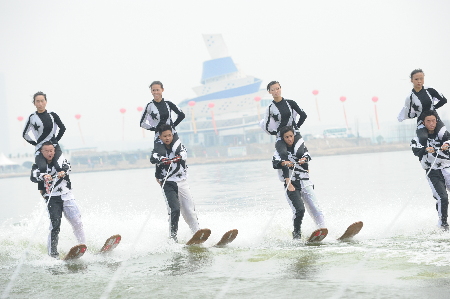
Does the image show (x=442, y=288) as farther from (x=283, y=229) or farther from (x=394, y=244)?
(x=283, y=229)

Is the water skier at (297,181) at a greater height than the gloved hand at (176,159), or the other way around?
the gloved hand at (176,159)

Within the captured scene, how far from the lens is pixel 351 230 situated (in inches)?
327

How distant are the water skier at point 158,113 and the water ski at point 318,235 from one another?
239 centimetres

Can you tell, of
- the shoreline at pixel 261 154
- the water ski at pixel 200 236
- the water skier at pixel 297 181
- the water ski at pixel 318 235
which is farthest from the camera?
the shoreline at pixel 261 154

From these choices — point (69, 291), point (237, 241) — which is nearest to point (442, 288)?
point (69, 291)

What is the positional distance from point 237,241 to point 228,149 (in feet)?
418

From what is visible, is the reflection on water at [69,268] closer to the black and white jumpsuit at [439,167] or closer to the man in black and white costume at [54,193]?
the man in black and white costume at [54,193]

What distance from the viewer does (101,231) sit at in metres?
10.7

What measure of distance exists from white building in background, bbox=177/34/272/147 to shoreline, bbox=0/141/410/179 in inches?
1246

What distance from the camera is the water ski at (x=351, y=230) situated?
8.27m

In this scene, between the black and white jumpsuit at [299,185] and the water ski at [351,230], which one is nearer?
the water ski at [351,230]

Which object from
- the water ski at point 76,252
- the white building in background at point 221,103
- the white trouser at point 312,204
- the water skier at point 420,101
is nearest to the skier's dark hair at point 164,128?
the water ski at point 76,252

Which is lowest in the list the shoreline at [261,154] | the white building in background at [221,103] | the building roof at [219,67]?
the shoreline at [261,154]

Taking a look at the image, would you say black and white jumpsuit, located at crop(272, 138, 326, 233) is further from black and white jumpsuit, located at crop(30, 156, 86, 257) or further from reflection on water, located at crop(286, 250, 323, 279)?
black and white jumpsuit, located at crop(30, 156, 86, 257)
